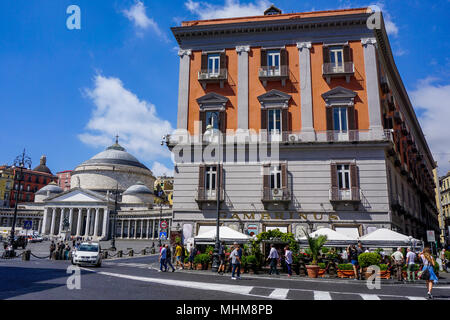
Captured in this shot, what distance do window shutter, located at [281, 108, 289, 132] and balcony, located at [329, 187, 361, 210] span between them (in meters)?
5.41

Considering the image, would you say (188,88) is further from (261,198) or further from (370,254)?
(370,254)

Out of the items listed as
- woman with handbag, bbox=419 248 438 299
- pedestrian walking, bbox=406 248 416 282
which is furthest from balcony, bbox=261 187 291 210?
woman with handbag, bbox=419 248 438 299

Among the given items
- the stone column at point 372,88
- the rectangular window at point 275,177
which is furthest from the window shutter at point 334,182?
the rectangular window at point 275,177

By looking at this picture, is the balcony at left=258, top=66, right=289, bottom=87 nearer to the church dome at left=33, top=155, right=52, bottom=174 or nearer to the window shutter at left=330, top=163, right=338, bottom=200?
the window shutter at left=330, top=163, right=338, bottom=200

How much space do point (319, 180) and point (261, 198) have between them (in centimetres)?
420

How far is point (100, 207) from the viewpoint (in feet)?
291

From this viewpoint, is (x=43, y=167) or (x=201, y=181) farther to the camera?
(x=43, y=167)

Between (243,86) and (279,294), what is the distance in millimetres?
18225

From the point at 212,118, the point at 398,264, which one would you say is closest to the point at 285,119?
the point at 212,118

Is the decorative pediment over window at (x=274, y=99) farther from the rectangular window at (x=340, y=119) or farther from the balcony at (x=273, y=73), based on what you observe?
the rectangular window at (x=340, y=119)

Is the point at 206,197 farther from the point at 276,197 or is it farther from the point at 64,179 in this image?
the point at 64,179

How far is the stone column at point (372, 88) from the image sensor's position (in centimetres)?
2495

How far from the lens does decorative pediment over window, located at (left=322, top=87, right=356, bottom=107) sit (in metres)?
25.7

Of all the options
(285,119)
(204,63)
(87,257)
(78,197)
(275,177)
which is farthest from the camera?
(78,197)
